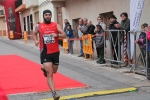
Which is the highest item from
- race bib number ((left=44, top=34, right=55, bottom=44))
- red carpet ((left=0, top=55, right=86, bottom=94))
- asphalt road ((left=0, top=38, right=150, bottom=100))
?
race bib number ((left=44, top=34, right=55, bottom=44))

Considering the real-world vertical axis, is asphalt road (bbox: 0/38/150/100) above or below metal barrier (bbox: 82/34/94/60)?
below

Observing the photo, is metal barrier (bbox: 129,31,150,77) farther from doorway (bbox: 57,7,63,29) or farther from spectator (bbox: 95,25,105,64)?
doorway (bbox: 57,7,63,29)

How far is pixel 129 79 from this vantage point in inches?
338

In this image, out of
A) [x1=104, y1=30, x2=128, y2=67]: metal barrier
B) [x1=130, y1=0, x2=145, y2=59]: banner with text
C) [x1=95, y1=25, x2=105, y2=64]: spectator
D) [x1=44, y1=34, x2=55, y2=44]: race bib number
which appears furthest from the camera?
[x1=95, y1=25, x2=105, y2=64]: spectator

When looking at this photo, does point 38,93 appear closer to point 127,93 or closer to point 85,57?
point 127,93

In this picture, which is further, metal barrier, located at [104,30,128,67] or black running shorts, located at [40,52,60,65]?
metal barrier, located at [104,30,128,67]

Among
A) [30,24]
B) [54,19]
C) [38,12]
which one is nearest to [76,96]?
[54,19]

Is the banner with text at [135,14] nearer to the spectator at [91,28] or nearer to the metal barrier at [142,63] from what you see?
the metal barrier at [142,63]

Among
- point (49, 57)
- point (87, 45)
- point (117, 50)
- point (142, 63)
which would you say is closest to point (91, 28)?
point (87, 45)

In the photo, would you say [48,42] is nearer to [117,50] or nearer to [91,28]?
[117,50]

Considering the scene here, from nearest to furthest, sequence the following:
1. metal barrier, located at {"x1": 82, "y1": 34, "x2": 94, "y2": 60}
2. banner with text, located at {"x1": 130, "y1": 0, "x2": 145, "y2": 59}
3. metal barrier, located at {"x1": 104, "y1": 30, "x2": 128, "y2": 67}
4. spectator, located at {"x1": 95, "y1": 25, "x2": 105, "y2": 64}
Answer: banner with text, located at {"x1": 130, "y1": 0, "x2": 145, "y2": 59}
metal barrier, located at {"x1": 104, "y1": 30, "x2": 128, "y2": 67}
spectator, located at {"x1": 95, "y1": 25, "x2": 105, "y2": 64}
metal barrier, located at {"x1": 82, "y1": 34, "x2": 94, "y2": 60}

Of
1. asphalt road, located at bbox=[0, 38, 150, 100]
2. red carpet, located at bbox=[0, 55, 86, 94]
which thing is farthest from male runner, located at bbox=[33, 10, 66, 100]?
red carpet, located at bbox=[0, 55, 86, 94]

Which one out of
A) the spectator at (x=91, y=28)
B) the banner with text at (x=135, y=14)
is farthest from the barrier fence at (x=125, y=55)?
the spectator at (x=91, y=28)

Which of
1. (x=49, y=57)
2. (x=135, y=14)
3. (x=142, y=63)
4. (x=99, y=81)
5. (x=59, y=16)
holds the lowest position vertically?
(x=99, y=81)
